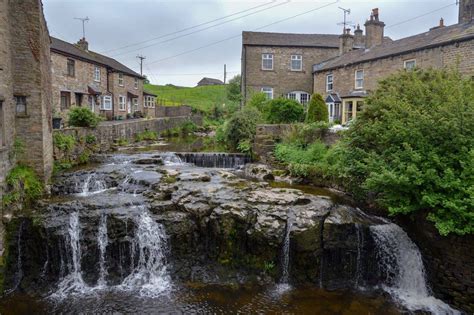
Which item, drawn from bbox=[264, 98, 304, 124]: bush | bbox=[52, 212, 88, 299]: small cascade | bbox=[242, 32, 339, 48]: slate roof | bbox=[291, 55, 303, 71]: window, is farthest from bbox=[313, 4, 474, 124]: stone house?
bbox=[52, 212, 88, 299]: small cascade

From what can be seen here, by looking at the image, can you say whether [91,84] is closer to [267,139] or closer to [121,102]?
[121,102]

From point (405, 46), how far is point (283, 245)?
2044 cm

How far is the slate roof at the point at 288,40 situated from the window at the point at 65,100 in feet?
56.4

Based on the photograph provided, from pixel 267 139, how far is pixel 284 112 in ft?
14.4

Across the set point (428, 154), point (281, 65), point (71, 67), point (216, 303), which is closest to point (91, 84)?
point (71, 67)

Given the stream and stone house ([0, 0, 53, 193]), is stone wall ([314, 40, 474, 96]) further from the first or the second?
stone house ([0, 0, 53, 193])

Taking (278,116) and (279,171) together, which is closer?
(279,171)

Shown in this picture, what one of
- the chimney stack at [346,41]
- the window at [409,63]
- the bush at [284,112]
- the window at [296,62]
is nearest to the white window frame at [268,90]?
the window at [296,62]

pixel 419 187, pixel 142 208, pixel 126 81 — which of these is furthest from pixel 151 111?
pixel 419 187

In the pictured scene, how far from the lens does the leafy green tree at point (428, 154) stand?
9.53 metres

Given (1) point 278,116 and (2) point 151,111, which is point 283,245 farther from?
(2) point 151,111

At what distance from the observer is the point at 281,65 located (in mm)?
37281

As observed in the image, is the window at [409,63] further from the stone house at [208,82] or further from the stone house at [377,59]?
the stone house at [208,82]

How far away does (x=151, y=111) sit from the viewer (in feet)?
168
